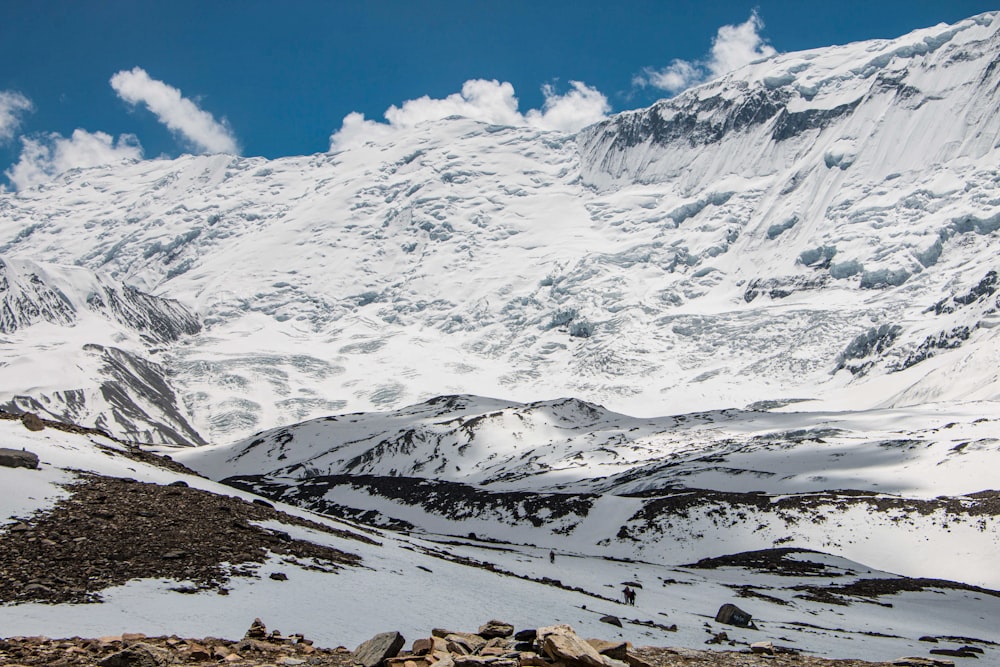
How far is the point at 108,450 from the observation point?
40.9 meters

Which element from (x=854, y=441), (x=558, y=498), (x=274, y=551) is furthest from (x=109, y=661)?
(x=854, y=441)

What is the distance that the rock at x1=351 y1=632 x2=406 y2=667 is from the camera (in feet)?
48.5

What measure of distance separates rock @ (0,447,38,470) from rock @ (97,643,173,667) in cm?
1738

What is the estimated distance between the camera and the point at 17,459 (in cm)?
2905

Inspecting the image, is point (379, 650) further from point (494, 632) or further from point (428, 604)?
point (428, 604)

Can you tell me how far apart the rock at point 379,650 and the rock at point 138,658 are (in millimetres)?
3469

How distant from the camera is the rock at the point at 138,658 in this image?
14.2 meters

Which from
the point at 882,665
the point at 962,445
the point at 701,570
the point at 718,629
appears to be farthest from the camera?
the point at 962,445

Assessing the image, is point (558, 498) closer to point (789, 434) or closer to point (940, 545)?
point (940, 545)

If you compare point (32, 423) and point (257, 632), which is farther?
point (32, 423)

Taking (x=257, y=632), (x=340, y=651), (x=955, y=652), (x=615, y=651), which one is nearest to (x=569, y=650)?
(x=615, y=651)

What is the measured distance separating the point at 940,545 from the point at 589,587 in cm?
4145

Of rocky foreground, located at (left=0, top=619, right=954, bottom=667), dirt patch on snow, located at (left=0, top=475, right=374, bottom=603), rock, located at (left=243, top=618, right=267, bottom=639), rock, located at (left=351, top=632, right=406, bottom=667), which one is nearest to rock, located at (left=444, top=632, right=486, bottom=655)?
rocky foreground, located at (left=0, top=619, right=954, bottom=667)

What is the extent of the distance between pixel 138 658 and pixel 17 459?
18185mm
